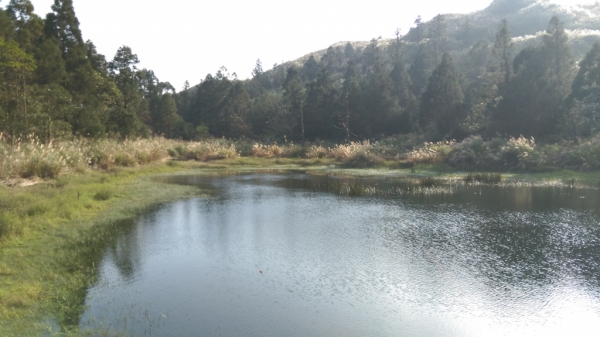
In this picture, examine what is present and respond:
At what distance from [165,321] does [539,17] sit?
405 feet

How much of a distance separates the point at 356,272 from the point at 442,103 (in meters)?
33.8

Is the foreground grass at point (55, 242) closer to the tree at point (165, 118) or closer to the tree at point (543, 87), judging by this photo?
the tree at point (543, 87)

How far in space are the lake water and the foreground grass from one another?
1.14 ft

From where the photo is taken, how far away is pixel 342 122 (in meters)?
45.3

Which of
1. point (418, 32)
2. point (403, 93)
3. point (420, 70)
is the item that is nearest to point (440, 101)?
point (403, 93)

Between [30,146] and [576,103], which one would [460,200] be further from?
[576,103]

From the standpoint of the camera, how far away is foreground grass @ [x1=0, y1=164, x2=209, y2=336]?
551 cm

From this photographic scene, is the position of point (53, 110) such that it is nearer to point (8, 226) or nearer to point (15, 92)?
point (15, 92)

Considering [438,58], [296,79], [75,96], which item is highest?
[438,58]

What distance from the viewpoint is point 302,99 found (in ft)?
160

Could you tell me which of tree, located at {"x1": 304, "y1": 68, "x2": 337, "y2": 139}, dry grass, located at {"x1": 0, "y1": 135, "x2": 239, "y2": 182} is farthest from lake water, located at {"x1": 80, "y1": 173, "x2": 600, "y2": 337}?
tree, located at {"x1": 304, "y1": 68, "x2": 337, "y2": 139}

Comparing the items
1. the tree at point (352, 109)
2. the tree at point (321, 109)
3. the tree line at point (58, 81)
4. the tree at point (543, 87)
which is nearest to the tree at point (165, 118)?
the tree line at point (58, 81)

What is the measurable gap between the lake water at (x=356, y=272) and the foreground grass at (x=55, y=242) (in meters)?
0.35

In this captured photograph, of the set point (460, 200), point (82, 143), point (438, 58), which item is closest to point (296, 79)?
point (438, 58)
